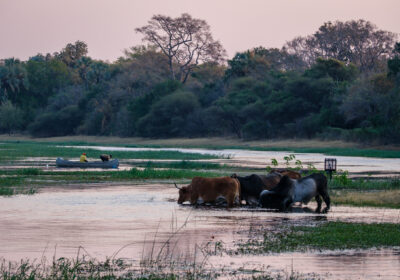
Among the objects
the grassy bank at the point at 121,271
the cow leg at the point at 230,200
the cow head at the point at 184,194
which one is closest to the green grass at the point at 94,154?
the cow head at the point at 184,194

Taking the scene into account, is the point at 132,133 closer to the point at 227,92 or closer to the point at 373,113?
the point at 227,92

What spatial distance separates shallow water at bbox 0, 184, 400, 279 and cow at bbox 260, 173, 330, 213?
0.35m

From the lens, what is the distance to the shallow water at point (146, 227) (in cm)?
1118

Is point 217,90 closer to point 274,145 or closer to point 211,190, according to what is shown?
point 274,145

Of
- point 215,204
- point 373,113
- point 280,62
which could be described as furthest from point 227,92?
point 215,204

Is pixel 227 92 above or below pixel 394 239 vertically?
above

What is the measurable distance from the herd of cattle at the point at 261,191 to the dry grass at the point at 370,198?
1204 millimetres

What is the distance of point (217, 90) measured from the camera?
85.4 metres

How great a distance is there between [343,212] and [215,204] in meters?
3.32

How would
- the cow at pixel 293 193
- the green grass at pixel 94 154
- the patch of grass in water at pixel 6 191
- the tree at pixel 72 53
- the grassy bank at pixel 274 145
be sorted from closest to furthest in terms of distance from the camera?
1. the cow at pixel 293 193
2. the patch of grass in water at pixel 6 191
3. the green grass at pixel 94 154
4. the grassy bank at pixel 274 145
5. the tree at pixel 72 53

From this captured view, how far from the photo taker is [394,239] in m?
13.0

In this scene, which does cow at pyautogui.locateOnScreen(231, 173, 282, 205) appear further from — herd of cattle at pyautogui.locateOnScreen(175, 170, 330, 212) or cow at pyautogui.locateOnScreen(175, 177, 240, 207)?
cow at pyautogui.locateOnScreen(175, 177, 240, 207)

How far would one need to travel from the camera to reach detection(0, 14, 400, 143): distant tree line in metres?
61.8

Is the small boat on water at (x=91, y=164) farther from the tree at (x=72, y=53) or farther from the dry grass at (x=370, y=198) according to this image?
the tree at (x=72, y=53)
